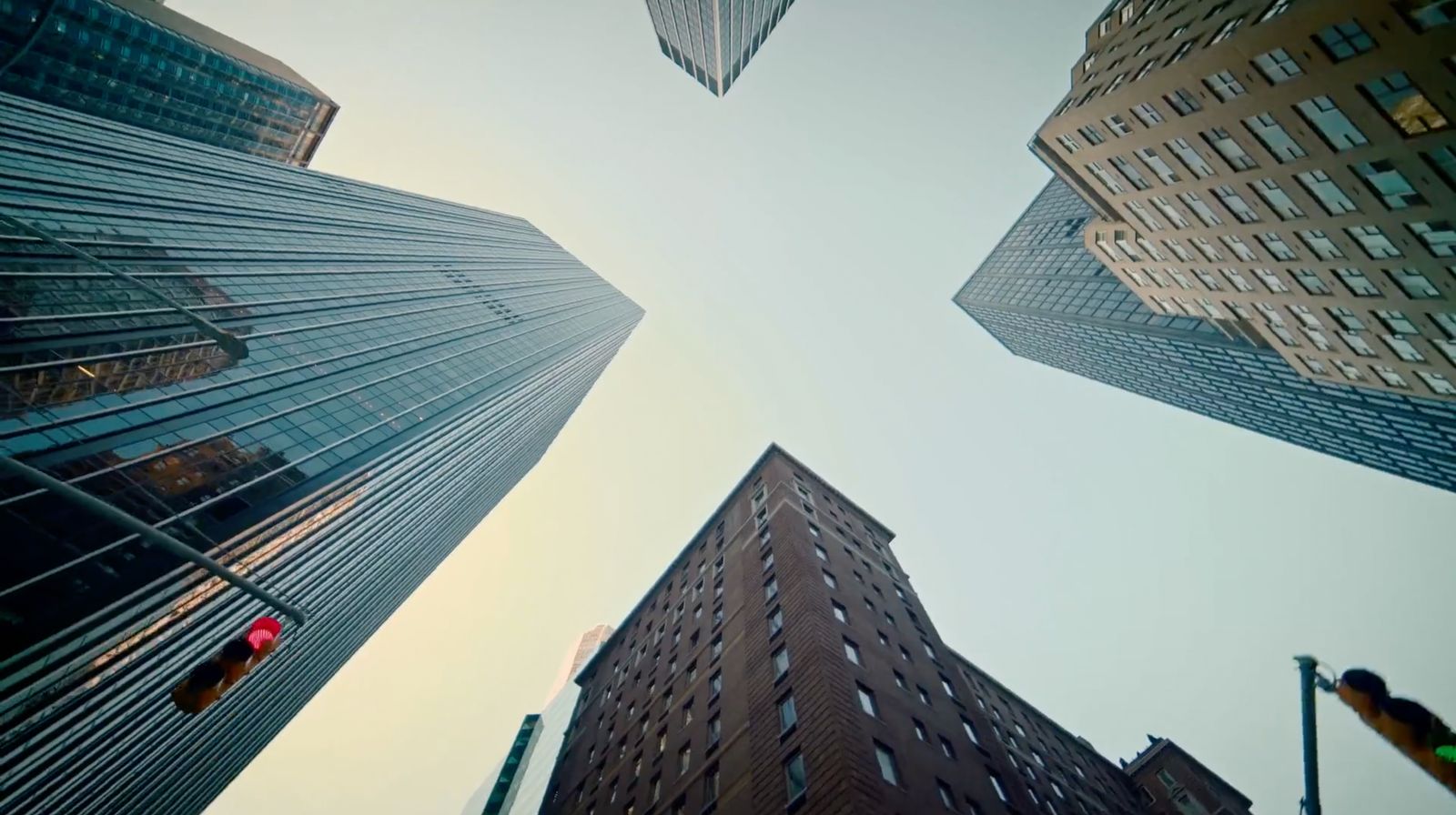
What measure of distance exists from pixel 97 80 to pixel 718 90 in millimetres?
102352

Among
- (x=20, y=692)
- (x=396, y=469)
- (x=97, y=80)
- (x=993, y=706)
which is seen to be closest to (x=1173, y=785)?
(x=993, y=706)

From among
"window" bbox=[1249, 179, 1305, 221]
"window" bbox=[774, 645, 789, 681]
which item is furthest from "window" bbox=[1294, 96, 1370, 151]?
"window" bbox=[774, 645, 789, 681]

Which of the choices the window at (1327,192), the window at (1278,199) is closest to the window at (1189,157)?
the window at (1278,199)

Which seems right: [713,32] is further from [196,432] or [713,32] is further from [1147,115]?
[196,432]

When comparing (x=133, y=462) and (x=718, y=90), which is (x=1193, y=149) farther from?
(x=718, y=90)

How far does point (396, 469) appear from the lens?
59.2 metres

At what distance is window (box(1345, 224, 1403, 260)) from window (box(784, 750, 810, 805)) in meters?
33.8

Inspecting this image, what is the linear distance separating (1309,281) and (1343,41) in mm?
15695

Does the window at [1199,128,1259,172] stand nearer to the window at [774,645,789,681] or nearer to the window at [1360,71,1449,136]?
the window at [1360,71,1449,136]

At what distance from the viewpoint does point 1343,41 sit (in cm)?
2347

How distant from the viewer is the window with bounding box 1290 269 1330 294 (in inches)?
1335

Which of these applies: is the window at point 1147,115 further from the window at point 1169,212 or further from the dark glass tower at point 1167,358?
the dark glass tower at point 1167,358

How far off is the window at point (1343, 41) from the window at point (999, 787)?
31.8 m

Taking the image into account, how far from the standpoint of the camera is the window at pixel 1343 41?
75.0 feet
